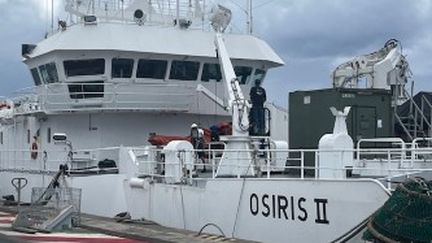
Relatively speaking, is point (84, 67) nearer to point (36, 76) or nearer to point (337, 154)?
point (36, 76)

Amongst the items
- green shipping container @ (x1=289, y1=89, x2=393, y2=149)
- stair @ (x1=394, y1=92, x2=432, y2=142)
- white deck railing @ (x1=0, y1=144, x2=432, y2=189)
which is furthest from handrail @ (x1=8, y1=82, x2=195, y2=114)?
stair @ (x1=394, y1=92, x2=432, y2=142)

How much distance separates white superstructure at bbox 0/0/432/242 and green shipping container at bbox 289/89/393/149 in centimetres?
54

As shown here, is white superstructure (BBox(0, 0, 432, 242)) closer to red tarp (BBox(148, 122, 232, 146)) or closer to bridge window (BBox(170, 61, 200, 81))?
bridge window (BBox(170, 61, 200, 81))

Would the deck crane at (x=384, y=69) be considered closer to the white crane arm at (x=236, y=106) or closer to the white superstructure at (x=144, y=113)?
the white superstructure at (x=144, y=113)

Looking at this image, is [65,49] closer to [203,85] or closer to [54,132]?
[54,132]

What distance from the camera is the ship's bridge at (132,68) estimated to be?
67.8ft

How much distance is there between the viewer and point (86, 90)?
21031 mm

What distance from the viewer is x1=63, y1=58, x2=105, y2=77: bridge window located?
20906mm

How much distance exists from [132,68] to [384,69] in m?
7.62

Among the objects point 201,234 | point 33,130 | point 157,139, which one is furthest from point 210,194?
point 33,130

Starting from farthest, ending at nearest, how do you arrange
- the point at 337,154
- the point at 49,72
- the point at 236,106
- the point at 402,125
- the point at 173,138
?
the point at 49,72 < the point at 173,138 < the point at 402,125 < the point at 236,106 < the point at 337,154

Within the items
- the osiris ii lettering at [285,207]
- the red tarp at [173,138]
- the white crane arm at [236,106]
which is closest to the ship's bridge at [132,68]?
the red tarp at [173,138]

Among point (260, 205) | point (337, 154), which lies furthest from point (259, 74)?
point (337, 154)

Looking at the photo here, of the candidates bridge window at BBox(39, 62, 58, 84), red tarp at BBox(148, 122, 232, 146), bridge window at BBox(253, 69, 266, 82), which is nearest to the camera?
red tarp at BBox(148, 122, 232, 146)
